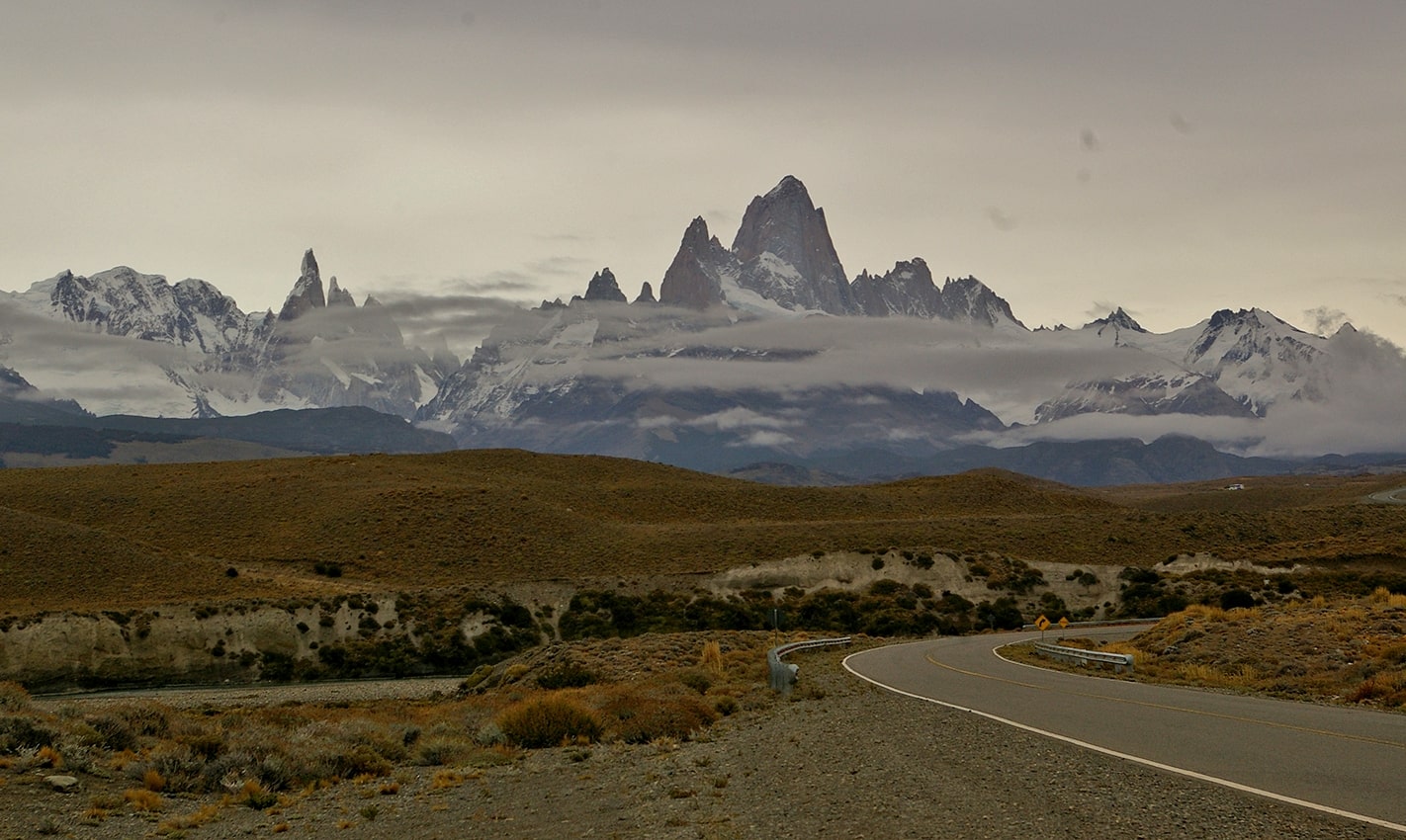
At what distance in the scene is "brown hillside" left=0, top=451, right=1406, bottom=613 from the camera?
73.9 metres

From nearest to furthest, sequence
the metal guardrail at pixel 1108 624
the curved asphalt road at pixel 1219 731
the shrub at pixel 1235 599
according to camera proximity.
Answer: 1. the curved asphalt road at pixel 1219 731
2. the metal guardrail at pixel 1108 624
3. the shrub at pixel 1235 599

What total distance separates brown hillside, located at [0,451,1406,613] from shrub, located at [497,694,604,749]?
4653 cm

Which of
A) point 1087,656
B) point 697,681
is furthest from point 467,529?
point 1087,656

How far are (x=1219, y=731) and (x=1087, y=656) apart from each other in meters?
15.4

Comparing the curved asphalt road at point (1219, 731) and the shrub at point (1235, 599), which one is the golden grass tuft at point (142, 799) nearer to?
the curved asphalt road at point (1219, 731)

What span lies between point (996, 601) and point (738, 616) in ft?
50.4

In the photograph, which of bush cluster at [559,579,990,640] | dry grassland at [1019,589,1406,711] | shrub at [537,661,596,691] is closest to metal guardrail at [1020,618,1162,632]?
bush cluster at [559,579,990,640]

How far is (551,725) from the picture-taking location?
25328mm

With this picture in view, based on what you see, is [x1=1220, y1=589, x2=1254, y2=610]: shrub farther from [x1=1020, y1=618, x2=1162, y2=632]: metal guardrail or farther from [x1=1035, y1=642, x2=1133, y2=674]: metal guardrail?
[x1=1035, y1=642, x2=1133, y2=674]: metal guardrail

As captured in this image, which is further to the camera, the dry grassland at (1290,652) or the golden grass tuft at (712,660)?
the golden grass tuft at (712,660)

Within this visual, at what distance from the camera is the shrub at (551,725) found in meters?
25.1

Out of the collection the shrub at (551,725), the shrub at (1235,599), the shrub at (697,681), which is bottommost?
the shrub at (1235,599)

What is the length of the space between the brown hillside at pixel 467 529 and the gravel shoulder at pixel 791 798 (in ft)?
166

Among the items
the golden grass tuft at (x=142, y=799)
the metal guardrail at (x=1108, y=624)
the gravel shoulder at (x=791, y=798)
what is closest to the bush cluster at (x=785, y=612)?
the metal guardrail at (x=1108, y=624)
